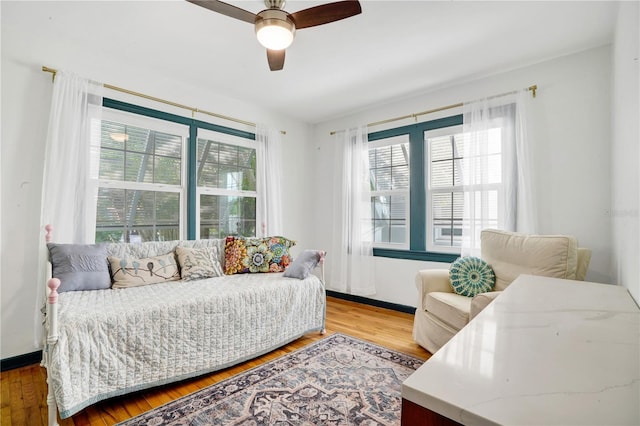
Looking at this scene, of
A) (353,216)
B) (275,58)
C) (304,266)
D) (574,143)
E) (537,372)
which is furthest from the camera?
(353,216)

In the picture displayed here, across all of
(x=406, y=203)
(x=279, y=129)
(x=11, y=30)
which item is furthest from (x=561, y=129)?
(x=11, y=30)

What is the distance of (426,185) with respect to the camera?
3.60m

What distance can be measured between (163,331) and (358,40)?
8.44ft

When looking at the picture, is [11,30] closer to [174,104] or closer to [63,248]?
[174,104]

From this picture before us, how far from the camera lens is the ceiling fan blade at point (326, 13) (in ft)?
5.69

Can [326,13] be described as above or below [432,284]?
above

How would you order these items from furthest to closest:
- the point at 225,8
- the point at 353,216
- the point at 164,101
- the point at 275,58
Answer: the point at 353,216
the point at 164,101
the point at 275,58
the point at 225,8

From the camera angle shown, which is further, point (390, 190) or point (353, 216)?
point (353, 216)

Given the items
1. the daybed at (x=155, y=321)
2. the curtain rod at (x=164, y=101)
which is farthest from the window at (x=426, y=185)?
the curtain rod at (x=164, y=101)

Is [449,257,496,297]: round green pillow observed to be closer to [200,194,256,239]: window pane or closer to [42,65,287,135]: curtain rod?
[200,194,256,239]: window pane

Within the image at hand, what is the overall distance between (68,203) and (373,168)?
3.20 metres

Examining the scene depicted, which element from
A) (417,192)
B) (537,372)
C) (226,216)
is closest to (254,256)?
(226,216)

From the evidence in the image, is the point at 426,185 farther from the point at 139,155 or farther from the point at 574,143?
the point at 139,155

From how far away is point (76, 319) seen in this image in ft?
5.67
